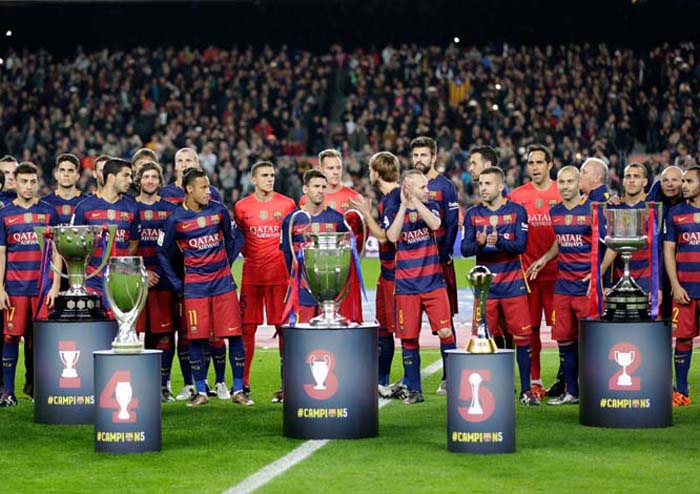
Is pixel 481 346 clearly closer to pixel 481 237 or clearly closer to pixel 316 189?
pixel 481 237

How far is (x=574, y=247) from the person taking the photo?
10352mm

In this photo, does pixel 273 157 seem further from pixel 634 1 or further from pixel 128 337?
pixel 128 337

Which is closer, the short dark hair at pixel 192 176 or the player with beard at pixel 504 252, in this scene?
the player with beard at pixel 504 252

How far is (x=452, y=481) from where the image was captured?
7.03 m

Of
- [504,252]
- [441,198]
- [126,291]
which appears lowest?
[126,291]

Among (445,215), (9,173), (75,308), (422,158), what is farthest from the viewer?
(9,173)

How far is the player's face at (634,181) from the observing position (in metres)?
10.3

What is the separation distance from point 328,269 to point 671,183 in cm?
345

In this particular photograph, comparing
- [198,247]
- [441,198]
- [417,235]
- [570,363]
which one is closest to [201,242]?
[198,247]

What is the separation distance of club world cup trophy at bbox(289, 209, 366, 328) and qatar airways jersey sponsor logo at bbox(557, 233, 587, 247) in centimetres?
237

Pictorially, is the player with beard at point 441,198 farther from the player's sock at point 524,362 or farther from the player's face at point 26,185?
the player's face at point 26,185

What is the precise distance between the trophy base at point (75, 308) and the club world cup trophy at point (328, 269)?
5.57 feet

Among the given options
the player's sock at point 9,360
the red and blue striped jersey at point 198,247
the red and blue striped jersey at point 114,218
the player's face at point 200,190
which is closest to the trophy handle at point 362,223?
the red and blue striped jersey at point 198,247

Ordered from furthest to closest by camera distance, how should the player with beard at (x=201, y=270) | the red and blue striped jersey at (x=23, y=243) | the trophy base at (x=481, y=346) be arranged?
the red and blue striped jersey at (x=23, y=243)
the player with beard at (x=201, y=270)
the trophy base at (x=481, y=346)
